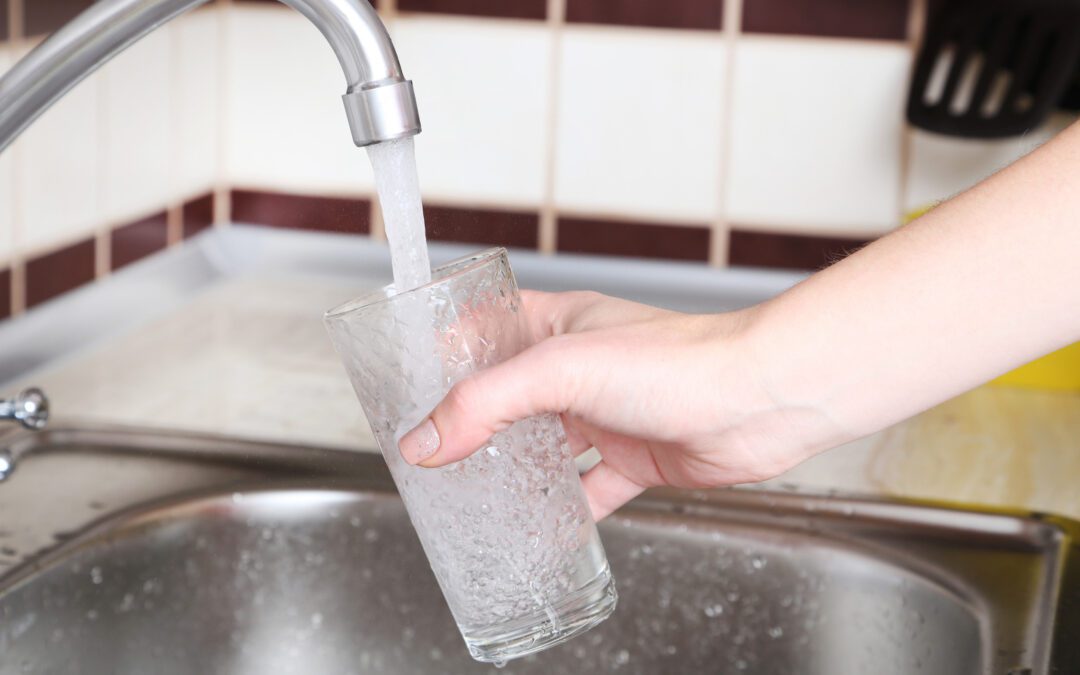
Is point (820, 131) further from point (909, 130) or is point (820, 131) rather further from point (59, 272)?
point (59, 272)

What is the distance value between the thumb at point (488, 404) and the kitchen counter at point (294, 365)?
1.39 ft

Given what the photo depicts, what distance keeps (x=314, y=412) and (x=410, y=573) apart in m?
0.23

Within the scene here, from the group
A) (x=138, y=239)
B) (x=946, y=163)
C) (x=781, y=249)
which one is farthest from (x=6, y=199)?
(x=946, y=163)

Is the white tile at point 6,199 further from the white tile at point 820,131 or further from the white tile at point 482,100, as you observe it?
the white tile at point 820,131

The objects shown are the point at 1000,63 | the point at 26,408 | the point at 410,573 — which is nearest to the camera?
the point at 26,408

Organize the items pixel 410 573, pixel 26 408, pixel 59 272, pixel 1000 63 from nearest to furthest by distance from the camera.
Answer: pixel 26 408 < pixel 410 573 < pixel 59 272 < pixel 1000 63

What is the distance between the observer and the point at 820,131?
1332 millimetres

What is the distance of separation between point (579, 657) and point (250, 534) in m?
0.23

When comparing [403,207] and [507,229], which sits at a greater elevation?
[403,207]

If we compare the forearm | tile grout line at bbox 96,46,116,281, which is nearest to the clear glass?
the forearm

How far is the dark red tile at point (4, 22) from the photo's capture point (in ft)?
3.33

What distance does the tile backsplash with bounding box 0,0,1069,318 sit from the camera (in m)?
1.32

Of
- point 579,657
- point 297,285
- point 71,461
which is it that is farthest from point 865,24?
point 71,461

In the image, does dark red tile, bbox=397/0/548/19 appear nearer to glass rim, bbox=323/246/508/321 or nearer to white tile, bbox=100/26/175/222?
white tile, bbox=100/26/175/222
